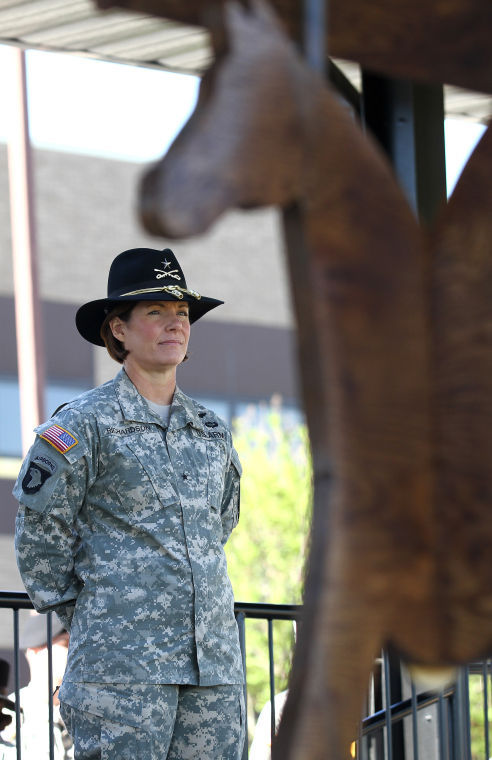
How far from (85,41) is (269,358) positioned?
14908 millimetres

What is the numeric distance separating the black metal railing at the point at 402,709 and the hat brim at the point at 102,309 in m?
1.04

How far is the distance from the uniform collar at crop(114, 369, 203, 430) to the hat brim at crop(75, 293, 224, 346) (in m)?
0.19

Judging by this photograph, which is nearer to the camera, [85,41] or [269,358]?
[85,41]

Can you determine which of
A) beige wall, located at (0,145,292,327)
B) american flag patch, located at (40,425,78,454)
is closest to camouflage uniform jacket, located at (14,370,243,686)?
american flag patch, located at (40,425,78,454)

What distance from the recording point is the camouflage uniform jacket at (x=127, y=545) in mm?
3016

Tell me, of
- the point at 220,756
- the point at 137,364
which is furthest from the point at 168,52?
the point at 220,756

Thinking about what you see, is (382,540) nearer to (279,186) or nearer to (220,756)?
(279,186)

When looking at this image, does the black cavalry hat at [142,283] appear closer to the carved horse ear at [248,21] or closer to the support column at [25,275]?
the carved horse ear at [248,21]

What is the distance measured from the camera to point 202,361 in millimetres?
18688

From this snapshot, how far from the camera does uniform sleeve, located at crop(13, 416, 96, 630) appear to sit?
10.2 feet

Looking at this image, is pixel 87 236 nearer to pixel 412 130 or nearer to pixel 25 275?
pixel 25 275

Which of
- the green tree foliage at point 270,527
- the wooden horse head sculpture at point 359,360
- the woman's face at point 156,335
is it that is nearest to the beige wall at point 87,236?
the green tree foliage at point 270,527

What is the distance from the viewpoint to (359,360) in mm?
1544

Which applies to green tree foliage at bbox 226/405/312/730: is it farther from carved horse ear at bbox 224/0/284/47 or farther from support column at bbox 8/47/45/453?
carved horse ear at bbox 224/0/284/47
